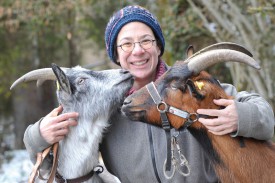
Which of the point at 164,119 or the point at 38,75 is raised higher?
the point at 38,75

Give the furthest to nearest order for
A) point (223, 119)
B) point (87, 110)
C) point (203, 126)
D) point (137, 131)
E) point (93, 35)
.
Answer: point (93, 35), point (137, 131), point (87, 110), point (203, 126), point (223, 119)

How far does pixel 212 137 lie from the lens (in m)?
3.48

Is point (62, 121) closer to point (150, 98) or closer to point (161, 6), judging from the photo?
point (150, 98)

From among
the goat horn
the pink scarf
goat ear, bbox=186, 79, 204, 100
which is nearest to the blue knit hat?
the pink scarf

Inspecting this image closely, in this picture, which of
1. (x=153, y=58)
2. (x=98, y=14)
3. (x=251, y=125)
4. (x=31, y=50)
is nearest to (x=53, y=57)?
(x=31, y=50)

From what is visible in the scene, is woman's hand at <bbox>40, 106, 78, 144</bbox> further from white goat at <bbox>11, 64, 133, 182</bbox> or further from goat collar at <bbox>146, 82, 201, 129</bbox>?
goat collar at <bbox>146, 82, 201, 129</bbox>

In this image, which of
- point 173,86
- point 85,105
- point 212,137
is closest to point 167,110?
point 173,86

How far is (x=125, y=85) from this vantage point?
400cm

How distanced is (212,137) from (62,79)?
3.89ft

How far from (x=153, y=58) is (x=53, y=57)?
33.5ft

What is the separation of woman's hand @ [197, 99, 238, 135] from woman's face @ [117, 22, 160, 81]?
2.92 ft

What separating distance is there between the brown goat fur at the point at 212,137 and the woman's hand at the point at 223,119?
9 cm

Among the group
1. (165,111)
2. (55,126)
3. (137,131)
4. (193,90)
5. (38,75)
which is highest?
(38,75)

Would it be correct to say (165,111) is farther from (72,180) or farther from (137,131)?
→ (72,180)
